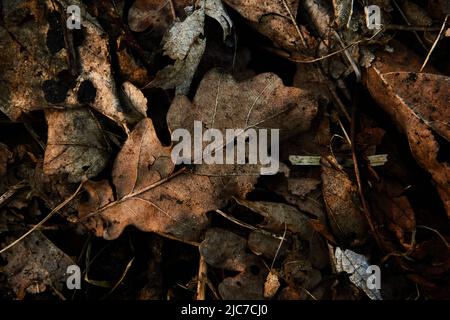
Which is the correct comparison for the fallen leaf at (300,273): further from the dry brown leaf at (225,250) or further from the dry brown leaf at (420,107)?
the dry brown leaf at (420,107)

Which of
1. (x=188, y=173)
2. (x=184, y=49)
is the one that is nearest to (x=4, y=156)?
(x=188, y=173)

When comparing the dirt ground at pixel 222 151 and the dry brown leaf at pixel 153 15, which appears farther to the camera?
the dry brown leaf at pixel 153 15

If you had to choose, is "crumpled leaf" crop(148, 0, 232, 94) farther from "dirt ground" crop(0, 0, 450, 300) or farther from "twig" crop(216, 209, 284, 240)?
"twig" crop(216, 209, 284, 240)

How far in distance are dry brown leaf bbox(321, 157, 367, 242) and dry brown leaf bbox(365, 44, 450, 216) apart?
0.34m

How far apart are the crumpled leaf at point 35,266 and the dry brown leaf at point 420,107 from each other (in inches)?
67.2

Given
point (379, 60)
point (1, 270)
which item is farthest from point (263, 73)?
point (1, 270)

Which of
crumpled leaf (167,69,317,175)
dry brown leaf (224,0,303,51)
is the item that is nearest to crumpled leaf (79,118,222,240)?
crumpled leaf (167,69,317,175)

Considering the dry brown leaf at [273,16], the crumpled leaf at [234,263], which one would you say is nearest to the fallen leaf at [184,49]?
the dry brown leaf at [273,16]

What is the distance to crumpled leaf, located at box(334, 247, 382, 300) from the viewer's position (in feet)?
6.10

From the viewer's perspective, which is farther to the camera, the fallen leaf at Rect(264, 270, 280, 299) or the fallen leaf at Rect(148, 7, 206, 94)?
the fallen leaf at Rect(148, 7, 206, 94)

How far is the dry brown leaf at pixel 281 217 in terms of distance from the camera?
6.22 feet

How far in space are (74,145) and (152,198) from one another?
→ 442mm

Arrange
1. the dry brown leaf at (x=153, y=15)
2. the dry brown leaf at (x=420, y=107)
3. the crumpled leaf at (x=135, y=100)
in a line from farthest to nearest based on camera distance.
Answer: the dry brown leaf at (x=153, y=15), the crumpled leaf at (x=135, y=100), the dry brown leaf at (x=420, y=107)
